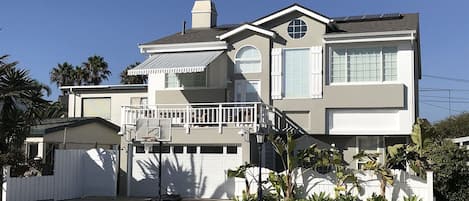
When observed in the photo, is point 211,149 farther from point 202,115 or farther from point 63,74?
point 63,74

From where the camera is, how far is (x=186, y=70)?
2442 cm

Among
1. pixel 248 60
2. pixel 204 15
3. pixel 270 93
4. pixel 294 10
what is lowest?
pixel 270 93

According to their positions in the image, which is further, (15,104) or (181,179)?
(181,179)

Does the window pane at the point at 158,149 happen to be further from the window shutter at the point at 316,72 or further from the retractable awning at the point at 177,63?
the window shutter at the point at 316,72

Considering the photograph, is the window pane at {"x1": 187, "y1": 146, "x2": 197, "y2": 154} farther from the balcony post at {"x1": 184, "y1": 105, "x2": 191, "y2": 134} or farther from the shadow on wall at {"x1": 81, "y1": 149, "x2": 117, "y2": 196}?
the shadow on wall at {"x1": 81, "y1": 149, "x2": 117, "y2": 196}

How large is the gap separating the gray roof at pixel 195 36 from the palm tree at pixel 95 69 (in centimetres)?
2977

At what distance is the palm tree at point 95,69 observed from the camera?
5791 centimetres

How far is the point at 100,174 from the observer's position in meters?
24.2

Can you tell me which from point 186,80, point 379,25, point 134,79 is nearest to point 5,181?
point 186,80

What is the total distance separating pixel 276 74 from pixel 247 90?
1560mm

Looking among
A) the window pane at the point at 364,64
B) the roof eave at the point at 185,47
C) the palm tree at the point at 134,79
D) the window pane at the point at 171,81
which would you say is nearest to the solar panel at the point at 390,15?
the window pane at the point at 364,64

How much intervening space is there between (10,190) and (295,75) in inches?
509

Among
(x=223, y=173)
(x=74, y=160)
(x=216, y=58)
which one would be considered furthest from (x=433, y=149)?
(x=74, y=160)

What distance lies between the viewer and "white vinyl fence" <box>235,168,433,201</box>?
62.7 ft
